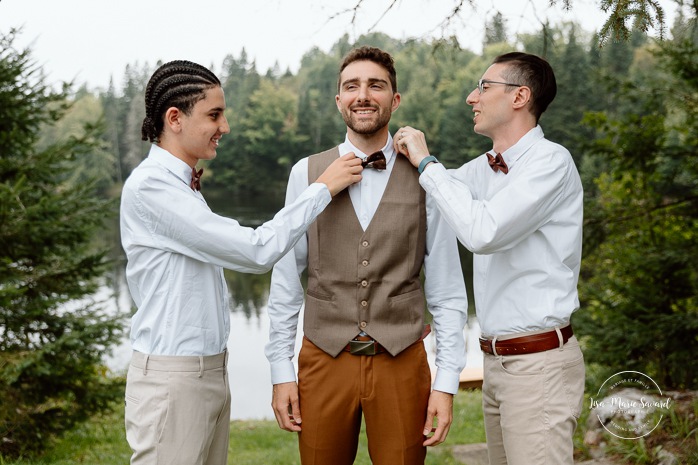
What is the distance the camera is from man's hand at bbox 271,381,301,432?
8.39 feet

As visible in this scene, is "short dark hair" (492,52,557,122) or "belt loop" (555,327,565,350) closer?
"belt loop" (555,327,565,350)

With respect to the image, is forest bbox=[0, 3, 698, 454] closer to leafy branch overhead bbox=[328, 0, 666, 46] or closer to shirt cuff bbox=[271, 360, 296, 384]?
leafy branch overhead bbox=[328, 0, 666, 46]

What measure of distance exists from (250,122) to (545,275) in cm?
4422

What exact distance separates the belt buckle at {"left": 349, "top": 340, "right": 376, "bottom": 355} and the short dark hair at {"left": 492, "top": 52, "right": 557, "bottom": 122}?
1038 mm

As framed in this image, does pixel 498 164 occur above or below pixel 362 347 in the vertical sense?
above

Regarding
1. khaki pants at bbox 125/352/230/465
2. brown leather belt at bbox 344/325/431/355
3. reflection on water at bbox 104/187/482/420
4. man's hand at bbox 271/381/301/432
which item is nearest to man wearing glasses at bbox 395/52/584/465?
brown leather belt at bbox 344/325/431/355

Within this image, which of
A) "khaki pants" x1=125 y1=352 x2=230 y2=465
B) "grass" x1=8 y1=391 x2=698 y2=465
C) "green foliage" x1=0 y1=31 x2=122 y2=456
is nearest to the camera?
"khaki pants" x1=125 y1=352 x2=230 y2=465

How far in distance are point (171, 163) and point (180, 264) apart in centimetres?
34

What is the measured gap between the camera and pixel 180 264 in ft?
7.38

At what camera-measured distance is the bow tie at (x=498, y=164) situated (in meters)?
2.54

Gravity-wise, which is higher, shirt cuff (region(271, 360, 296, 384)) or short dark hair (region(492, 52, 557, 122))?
short dark hair (region(492, 52, 557, 122))

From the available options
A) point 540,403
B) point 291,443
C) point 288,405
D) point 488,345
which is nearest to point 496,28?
point 488,345

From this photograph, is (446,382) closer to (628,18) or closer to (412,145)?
(412,145)

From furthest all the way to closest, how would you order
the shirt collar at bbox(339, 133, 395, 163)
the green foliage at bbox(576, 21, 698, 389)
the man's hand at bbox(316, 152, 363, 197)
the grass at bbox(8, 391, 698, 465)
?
the green foliage at bbox(576, 21, 698, 389)
the grass at bbox(8, 391, 698, 465)
the shirt collar at bbox(339, 133, 395, 163)
the man's hand at bbox(316, 152, 363, 197)
